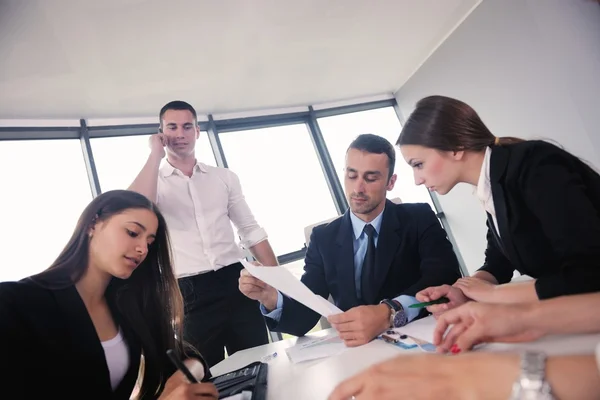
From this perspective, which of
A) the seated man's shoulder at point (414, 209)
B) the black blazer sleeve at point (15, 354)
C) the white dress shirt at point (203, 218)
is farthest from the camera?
the white dress shirt at point (203, 218)

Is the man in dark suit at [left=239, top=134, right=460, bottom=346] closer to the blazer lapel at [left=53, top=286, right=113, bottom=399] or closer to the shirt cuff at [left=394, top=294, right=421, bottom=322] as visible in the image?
the shirt cuff at [left=394, top=294, right=421, bottom=322]

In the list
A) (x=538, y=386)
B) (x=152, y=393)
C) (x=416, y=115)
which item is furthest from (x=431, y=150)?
(x=152, y=393)

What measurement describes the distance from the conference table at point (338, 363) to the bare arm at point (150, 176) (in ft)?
4.31

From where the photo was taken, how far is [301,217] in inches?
172

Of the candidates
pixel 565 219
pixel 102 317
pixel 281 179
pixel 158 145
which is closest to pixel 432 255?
pixel 565 219

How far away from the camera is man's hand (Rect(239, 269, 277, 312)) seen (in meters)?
1.35

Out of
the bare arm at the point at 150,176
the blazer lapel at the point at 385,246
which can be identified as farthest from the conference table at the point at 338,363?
the bare arm at the point at 150,176

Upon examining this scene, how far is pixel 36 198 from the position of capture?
3066 mm

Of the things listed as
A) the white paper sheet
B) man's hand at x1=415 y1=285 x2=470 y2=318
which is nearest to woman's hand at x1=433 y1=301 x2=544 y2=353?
the white paper sheet

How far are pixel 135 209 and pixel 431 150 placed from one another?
120cm

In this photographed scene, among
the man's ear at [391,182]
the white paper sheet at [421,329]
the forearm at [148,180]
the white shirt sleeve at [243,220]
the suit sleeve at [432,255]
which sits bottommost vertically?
the white paper sheet at [421,329]

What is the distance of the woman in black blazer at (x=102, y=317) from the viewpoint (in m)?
0.88

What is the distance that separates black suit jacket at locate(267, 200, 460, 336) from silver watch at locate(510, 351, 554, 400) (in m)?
0.80

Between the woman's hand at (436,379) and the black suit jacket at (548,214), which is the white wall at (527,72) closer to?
the black suit jacket at (548,214)
